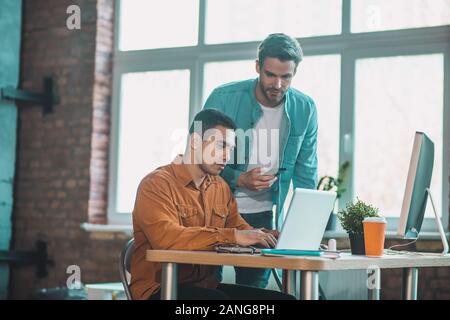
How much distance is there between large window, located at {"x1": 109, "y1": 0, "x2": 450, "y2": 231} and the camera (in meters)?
5.02

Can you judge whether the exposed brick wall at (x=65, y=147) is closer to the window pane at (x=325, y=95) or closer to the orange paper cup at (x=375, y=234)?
the window pane at (x=325, y=95)

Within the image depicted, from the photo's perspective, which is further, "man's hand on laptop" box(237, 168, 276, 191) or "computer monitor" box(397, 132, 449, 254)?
"man's hand on laptop" box(237, 168, 276, 191)

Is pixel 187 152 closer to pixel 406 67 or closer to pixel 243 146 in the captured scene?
pixel 243 146

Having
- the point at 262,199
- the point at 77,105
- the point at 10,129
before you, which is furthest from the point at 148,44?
the point at 262,199

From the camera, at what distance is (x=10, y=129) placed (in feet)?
19.8

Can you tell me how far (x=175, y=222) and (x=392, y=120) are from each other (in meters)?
2.74

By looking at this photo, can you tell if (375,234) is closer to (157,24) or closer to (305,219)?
(305,219)

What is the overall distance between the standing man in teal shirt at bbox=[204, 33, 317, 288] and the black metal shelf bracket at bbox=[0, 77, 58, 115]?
2422 mm

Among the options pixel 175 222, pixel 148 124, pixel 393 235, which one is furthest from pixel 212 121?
pixel 148 124

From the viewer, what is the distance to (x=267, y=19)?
18.3 feet

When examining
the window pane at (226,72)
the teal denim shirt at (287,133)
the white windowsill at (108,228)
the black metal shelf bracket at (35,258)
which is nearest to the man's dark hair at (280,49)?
the teal denim shirt at (287,133)

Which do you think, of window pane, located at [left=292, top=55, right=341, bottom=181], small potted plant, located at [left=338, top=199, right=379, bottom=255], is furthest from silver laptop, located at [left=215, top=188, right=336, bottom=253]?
window pane, located at [left=292, top=55, right=341, bottom=181]

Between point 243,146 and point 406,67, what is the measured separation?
1662mm

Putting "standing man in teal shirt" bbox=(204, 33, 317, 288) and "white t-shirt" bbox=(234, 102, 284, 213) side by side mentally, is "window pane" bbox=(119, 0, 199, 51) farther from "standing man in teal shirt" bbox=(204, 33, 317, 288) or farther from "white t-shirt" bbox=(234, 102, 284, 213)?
"white t-shirt" bbox=(234, 102, 284, 213)
